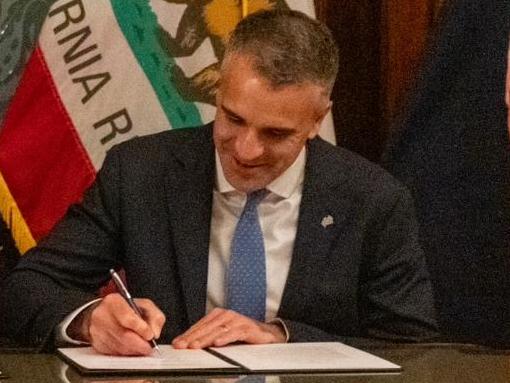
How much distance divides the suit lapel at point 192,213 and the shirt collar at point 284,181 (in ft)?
0.06

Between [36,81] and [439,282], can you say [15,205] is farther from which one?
[439,282]

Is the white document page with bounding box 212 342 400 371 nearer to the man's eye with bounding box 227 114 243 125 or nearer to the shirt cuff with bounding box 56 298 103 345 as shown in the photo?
the shirt cuff with bounding box 56 298 103 345

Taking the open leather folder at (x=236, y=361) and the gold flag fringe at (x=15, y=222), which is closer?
the open leather folder at (x=236, y=361)

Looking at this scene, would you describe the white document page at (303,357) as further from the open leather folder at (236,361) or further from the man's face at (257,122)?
the man's face at (257,122)

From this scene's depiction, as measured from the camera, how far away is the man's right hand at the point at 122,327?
1.41 metres

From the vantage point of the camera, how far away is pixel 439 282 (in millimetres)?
2396

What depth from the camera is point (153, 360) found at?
1373mm

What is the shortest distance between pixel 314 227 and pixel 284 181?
10 cm

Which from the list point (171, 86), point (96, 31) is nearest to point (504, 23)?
point (171, 86)

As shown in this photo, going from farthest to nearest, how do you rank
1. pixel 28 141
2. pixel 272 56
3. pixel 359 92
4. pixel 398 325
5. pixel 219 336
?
pixel 359 92 → pixel 28 141 → pixel 398 325 → pixel 272 56 → pixel 219 336

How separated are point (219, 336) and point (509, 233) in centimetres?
106

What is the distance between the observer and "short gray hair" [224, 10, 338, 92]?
174 cm

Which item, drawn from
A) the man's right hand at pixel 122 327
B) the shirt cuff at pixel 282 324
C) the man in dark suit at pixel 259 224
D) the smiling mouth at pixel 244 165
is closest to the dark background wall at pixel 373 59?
the man in dark suit at pixel 259 224

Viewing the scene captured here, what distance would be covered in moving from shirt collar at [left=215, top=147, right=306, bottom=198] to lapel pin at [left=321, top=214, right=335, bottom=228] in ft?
0.27
